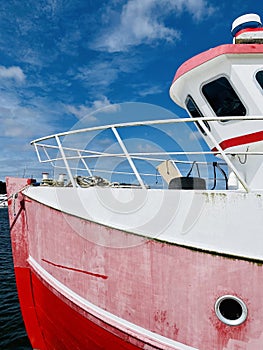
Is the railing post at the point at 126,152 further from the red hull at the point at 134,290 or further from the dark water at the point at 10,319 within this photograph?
the dark water at the point at 10,319

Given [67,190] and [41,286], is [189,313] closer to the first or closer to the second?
[67,190]

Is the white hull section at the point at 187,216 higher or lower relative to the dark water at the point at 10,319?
higher

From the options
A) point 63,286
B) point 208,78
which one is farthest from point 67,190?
point 208,78

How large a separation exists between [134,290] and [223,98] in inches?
135

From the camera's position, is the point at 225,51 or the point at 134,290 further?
the point at 225,51

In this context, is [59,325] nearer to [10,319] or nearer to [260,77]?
[10,319]

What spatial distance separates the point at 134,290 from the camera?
3377mm

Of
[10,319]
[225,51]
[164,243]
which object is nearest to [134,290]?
[164,243]

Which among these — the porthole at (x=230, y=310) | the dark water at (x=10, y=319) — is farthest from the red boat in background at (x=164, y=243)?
the dark water at (x=10, y=319)

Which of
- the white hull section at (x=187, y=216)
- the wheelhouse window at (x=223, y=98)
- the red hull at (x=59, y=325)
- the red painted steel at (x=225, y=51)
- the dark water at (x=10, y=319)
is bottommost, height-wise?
the dark water at (x=10, y=319)

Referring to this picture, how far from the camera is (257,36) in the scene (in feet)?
17.3

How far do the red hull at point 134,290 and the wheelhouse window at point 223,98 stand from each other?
9.00 feet

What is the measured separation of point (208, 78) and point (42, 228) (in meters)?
4.03

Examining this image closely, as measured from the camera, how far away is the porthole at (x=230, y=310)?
279 centimetres
